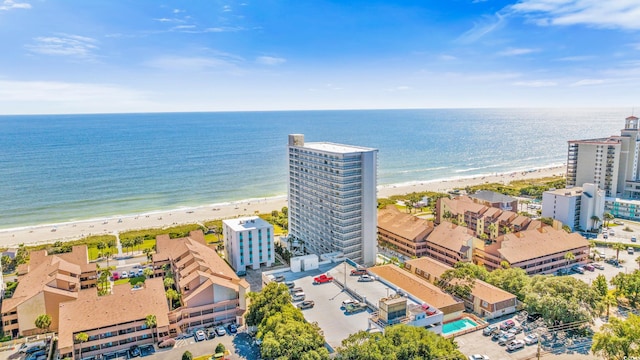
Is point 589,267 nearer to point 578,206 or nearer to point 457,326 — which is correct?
point 578,206

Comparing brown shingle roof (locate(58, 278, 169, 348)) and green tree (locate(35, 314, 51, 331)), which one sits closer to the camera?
brown shingle roof (locate(58, 278, 169, 348))

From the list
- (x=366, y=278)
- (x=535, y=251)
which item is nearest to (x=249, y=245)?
(x=366, y=278)

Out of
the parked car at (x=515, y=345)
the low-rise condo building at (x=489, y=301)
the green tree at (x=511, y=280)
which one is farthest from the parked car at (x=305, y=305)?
the green tree at (x=511, y=280)

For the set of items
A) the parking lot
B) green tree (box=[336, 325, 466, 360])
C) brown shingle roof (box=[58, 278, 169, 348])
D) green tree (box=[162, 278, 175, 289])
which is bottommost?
the parking lot

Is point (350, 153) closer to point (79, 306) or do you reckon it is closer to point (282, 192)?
point (79, 306)

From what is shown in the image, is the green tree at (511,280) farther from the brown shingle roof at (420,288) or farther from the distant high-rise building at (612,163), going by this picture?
the distant high-rise building at (612,163)

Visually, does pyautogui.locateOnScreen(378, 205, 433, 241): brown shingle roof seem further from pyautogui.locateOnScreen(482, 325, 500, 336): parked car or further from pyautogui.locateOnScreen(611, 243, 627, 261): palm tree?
pyautogui.locateOnScreen(611, 243, 627, 261): palm tree

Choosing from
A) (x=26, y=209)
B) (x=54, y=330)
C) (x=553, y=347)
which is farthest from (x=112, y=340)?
(x=26, y=209)

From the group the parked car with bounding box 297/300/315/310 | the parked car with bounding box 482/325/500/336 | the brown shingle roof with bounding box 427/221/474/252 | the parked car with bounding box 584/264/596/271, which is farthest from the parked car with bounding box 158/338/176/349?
the parked car with bounding box 584/264/596/271
